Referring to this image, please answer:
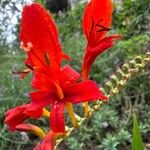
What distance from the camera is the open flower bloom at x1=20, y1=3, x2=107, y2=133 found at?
124 centimetres

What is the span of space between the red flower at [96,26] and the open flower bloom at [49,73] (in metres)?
0.10

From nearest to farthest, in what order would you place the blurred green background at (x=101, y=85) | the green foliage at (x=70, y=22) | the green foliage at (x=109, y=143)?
1. the green foliage at (x=109, y=143)
2. the blurred green background at (x=101, y=85)
3. the green foliage at (x=70, y=22)

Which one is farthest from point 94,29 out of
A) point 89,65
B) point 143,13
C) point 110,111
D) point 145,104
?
point 143,13

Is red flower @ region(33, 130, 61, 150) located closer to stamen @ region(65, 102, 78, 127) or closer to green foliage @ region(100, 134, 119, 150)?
stamen @ region(65, 102, 78, 127)

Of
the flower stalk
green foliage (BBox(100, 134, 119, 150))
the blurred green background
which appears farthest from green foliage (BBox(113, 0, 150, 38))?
the flower stalk

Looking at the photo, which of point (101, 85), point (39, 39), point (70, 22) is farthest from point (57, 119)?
point (70, 22)

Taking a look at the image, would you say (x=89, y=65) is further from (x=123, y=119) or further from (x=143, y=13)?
(x=143, y=13)

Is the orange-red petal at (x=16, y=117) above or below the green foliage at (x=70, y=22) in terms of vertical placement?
below

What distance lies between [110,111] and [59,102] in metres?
2.97

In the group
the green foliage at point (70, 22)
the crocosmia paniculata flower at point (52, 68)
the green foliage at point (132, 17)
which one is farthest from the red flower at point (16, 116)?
the green foliage at point (70, 22)

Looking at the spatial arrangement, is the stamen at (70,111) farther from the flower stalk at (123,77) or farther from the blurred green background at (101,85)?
the blurred green background at (101,85)

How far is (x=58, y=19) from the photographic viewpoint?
808 centimetres

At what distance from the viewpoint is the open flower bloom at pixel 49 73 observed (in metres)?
1.24

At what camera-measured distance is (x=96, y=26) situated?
137 centimetres
